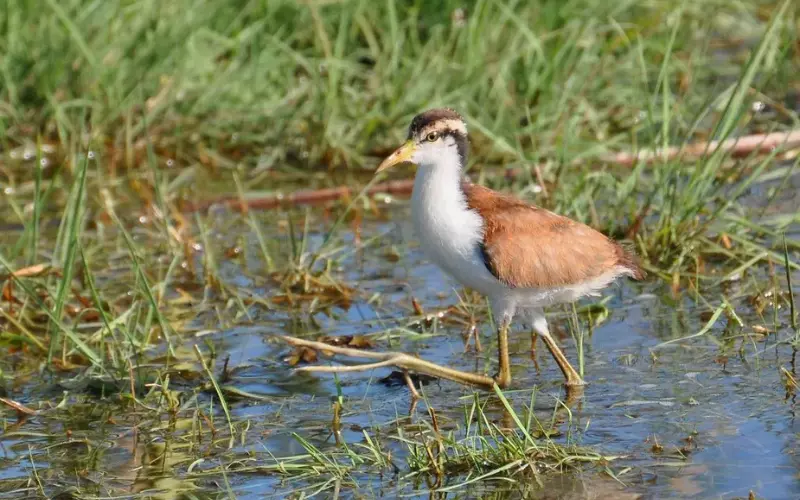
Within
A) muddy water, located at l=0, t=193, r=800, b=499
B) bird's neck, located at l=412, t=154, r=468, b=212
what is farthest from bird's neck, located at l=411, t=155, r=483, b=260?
muddy water, located at l=0, t=193, r=800, b=499

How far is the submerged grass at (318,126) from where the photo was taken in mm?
7242

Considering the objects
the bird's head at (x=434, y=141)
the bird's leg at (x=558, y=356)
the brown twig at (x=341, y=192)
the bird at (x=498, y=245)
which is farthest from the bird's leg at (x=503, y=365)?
the brown twig at (x=341, y=192)

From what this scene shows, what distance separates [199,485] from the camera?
5.04 m

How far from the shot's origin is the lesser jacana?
231 inches

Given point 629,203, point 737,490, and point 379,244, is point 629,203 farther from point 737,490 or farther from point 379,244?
point 737,490

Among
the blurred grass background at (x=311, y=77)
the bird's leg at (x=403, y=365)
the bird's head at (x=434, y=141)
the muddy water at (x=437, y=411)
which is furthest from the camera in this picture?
the blurred grass background at (x=311, y=77)

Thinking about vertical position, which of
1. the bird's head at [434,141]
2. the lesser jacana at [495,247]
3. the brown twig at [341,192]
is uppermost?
the bird's head at [434,141]

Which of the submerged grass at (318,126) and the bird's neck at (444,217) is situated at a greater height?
the bird's neck at (444,217)

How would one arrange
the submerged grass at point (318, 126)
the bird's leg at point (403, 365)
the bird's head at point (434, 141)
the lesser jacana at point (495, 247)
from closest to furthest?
the bird's leg at point (403, 365) → the lesser jacana at point (495, 247) → the bird's head at point (434, 141) → the submerged grass at point (318, 126)

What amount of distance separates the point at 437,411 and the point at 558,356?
0.59 m

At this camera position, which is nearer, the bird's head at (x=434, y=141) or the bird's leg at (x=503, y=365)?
the bird's leg at (x=503, y=365)

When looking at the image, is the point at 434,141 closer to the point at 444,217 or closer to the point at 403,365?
the point at 444,217

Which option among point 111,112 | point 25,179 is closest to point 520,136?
point 111,112

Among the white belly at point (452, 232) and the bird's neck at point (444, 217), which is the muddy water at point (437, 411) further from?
the bird's neck at point (444, 217)
